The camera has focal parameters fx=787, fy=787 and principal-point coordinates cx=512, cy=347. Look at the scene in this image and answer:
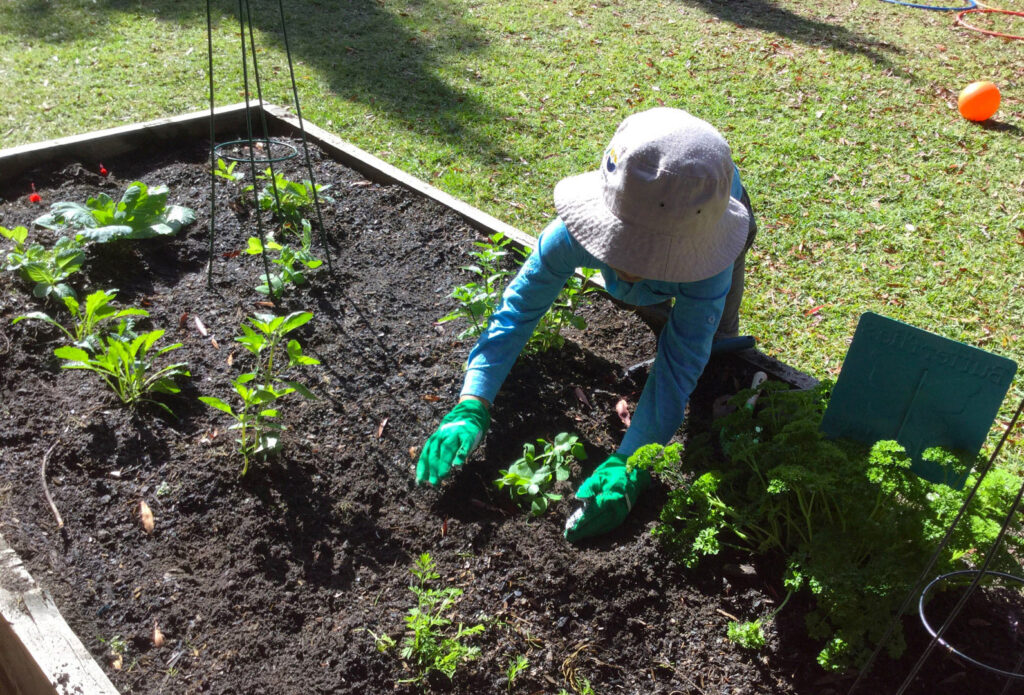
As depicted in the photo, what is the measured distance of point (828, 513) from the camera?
76.8 inches

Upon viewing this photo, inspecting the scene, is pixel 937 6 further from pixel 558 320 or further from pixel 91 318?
pixel 91 318

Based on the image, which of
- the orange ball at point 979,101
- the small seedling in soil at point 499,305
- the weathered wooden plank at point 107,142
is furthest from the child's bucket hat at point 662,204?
the orange ball at point 979,101

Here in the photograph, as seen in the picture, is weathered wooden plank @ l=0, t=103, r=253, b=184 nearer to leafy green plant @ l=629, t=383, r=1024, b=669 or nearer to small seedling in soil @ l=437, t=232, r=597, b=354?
small seedling in soil @ l=437, t=232, r=597, b=354

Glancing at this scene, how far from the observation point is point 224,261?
333 centimetres

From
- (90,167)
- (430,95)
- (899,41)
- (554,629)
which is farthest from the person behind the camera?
(899,41)

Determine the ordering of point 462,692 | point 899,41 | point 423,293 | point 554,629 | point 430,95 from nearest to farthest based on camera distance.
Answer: point 462,692
point 554,629
point 423,293
point 430,95
point 899,41

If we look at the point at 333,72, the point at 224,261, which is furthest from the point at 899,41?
the point at 224,261

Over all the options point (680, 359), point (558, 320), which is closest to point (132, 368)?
point (558, 320)

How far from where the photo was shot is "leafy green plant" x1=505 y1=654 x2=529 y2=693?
1.91 metres

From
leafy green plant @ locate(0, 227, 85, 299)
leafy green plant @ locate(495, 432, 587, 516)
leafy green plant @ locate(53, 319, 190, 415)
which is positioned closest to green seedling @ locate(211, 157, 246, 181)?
leafy green plant @ locate(0, 227, 85, 299)

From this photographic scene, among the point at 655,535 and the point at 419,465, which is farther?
the point at 419,465

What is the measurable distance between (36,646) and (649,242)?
5.64ft

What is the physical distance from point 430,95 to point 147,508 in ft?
12.6

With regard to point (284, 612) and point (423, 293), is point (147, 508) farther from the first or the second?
point (423, 293)
